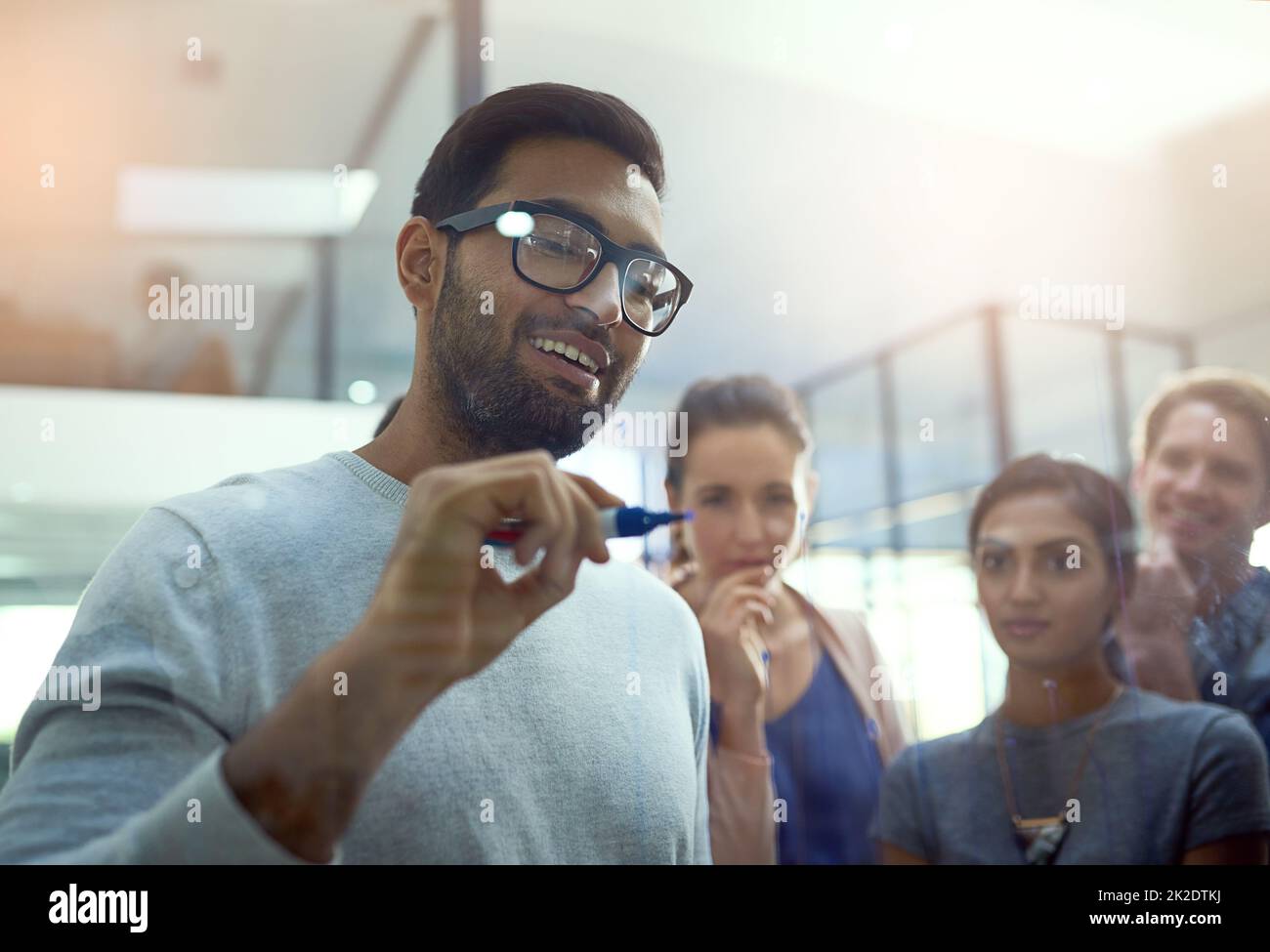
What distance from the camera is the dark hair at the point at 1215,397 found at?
95cm

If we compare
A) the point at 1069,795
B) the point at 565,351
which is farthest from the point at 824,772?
the point at 565,351

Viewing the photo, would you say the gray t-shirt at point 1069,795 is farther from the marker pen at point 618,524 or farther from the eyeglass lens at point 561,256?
the eyeglass lens at point 561,256

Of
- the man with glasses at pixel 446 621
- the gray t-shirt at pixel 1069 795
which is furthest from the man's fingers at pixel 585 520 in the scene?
the gray t-shirt at pixel 1069 795

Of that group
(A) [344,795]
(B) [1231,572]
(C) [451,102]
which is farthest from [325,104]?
(B) [1231,572]

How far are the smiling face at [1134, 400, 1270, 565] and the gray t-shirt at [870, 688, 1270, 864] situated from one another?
0.20m

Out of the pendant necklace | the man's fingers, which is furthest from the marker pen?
the pendant necklace

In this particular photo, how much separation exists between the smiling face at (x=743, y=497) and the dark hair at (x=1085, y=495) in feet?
0.59

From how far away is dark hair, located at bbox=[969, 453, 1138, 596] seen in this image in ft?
2.97

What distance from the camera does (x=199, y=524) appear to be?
28.5 inches

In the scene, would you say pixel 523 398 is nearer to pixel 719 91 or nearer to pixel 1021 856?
pixel 719 91

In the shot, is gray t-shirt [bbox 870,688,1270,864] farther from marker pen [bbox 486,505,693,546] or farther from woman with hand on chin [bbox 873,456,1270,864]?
marker pen [bbox 486,505,693,546]

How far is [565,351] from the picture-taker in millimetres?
776
